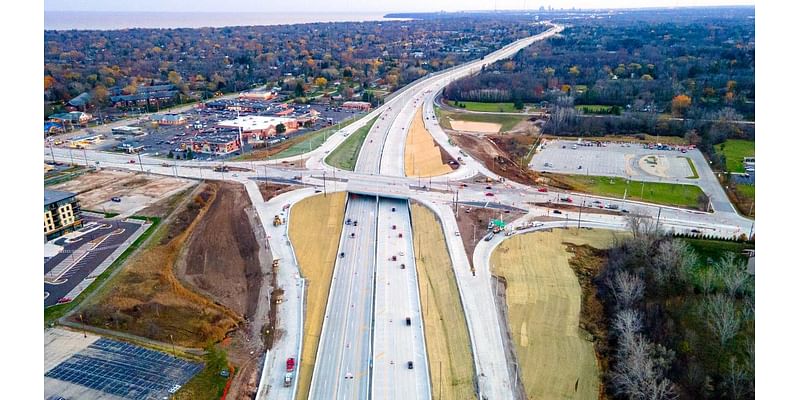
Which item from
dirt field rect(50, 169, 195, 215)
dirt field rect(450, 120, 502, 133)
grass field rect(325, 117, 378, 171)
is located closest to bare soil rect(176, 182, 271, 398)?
dirt field rect(50, 169, 195, 215)

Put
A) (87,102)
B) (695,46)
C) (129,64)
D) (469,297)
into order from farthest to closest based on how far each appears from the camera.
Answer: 1. (695,46)
2. (129,64)
3. (87,102)
4. (469,297)

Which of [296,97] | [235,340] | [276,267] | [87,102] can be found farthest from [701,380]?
[87,102]

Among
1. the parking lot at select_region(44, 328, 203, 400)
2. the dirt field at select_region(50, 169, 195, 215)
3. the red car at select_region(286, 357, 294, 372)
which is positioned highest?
the dirt field at select_region(50, 169, 195, 215)

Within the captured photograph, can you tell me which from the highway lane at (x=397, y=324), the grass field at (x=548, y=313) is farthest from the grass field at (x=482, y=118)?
the grass field at (x=548, y=313)

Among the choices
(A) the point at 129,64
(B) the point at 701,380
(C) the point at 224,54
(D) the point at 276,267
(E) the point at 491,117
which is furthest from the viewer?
(C) the point at 224,54

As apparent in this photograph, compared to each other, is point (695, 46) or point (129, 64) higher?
point (695, 46)

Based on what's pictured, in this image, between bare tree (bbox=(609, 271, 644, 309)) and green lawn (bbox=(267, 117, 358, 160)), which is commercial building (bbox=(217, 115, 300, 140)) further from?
bare tree (bbox=(609, 271, 644, 309))

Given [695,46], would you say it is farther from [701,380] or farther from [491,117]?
[701,380]
